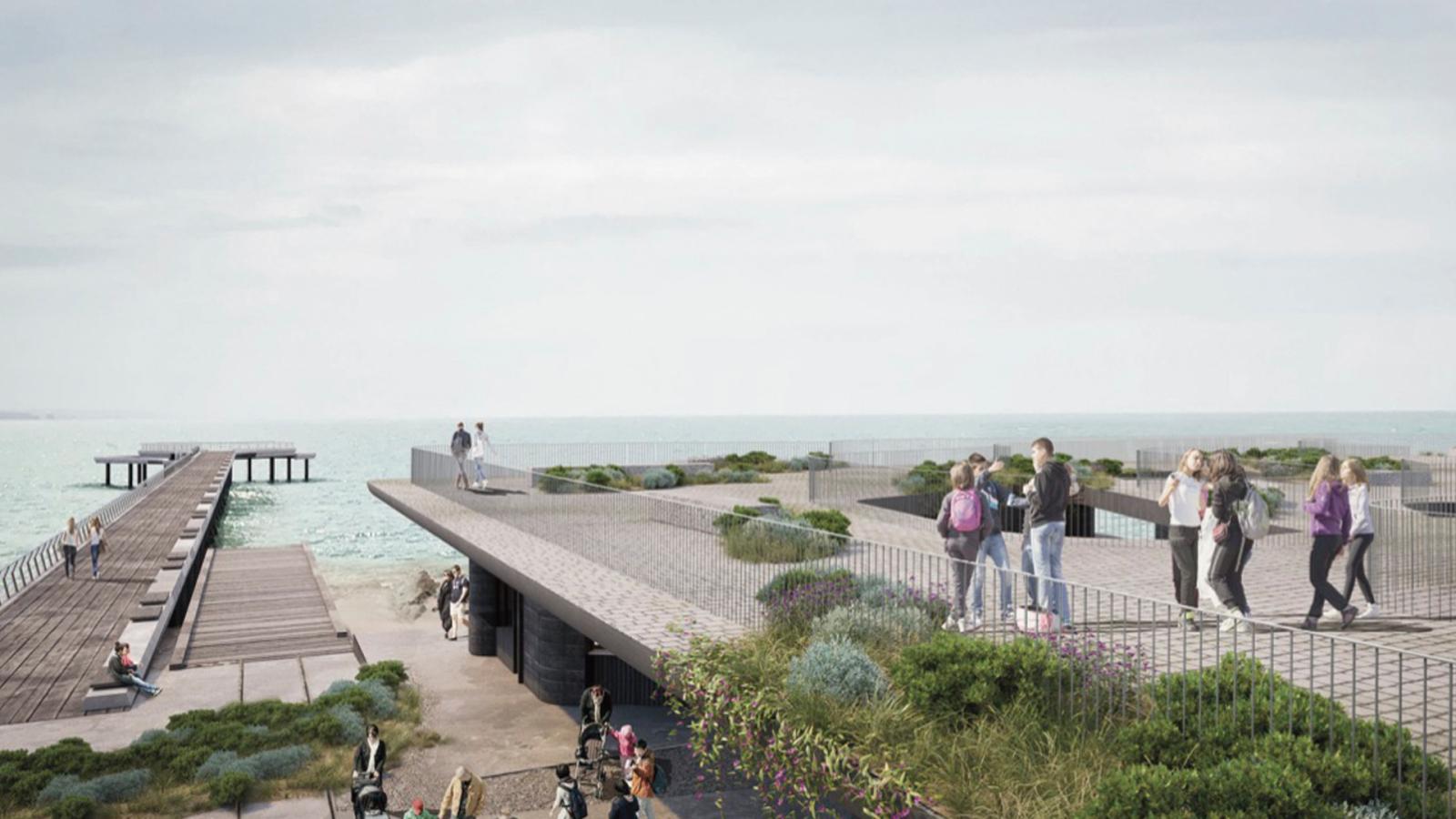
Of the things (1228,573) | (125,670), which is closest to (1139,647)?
(1228,573)

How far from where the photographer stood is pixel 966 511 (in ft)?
36.6

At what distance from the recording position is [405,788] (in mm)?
16594

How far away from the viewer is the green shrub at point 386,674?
20902mm

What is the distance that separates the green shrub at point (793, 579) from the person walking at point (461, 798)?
4.46 meters

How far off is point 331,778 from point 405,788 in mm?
1304

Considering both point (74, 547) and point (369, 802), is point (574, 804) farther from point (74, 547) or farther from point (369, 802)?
point (74, 547)

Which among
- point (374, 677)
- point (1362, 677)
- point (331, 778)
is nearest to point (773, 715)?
point (1362, 677)

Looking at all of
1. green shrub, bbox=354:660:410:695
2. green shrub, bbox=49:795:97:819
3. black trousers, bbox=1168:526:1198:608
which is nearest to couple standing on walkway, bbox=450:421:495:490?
green shrub, bbox=354:660:410:695

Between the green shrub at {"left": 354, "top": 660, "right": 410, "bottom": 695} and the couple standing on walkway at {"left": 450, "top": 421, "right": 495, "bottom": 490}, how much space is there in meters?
7.43

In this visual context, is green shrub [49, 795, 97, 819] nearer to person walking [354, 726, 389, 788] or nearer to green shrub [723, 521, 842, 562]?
person walking [354, 726, 389, 788]

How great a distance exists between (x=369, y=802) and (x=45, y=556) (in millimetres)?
25216

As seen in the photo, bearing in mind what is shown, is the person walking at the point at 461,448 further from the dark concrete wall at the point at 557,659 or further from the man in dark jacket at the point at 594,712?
the man in dark jacket at the point at 594,712

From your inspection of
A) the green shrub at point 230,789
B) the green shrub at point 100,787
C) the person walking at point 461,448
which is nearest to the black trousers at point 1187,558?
the green shrub at point 230,789

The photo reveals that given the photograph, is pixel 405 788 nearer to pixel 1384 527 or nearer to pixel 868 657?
pixel 868 657
